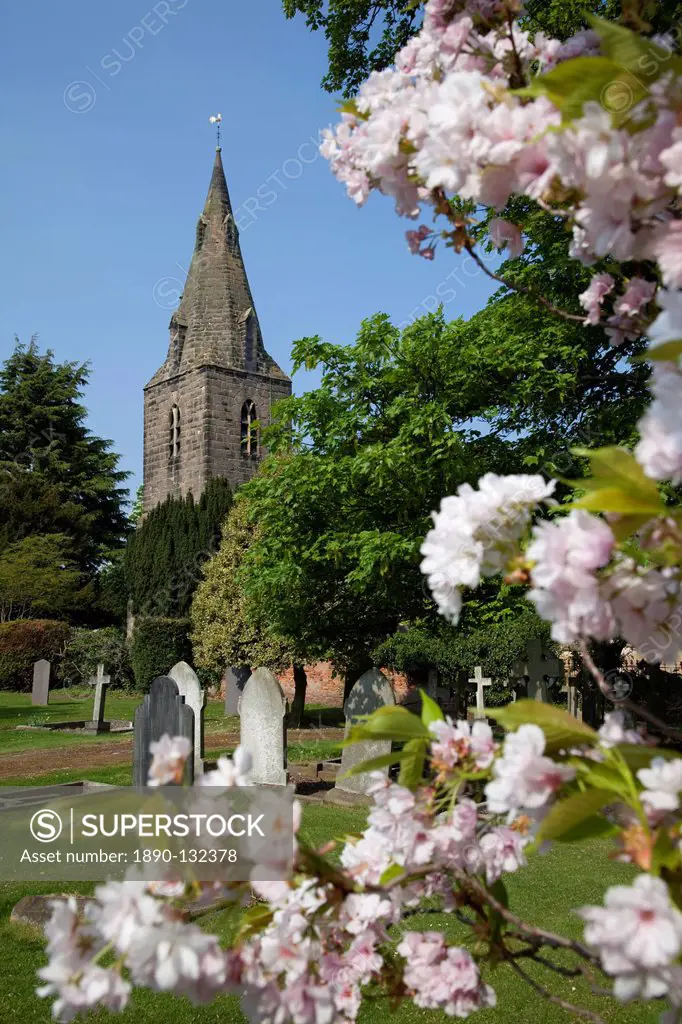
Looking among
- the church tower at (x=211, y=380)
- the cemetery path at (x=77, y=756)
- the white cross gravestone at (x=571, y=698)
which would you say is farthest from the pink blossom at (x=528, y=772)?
the church tower at (x=211, y=380)

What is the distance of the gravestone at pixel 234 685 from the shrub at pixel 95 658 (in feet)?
21.2

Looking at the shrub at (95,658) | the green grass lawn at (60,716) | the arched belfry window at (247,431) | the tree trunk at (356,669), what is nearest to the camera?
the green grass lawn at (60,716)

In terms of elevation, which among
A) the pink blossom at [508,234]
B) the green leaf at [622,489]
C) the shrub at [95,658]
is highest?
the shrub at [95,658]

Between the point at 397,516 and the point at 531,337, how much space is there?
140 inches

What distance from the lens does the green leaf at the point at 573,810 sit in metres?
1.04

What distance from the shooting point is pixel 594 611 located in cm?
108

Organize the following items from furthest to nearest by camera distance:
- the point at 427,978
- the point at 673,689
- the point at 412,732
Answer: the point at 673,689, the point at 427,978, the point at 412,732

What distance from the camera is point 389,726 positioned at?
1.31 metres

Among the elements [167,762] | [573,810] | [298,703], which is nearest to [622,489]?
[573,810]

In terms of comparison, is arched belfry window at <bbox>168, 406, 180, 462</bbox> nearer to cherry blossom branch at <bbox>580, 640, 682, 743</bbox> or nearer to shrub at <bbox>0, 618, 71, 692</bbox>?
shrub at <bbox>0, 618, 71, 692</bbox>

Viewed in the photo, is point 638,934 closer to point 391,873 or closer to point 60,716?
point 391,873

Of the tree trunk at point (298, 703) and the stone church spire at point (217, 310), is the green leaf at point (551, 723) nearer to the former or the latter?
the tree trunk at point (298, 703)

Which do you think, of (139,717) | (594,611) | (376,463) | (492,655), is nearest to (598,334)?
(376,463)

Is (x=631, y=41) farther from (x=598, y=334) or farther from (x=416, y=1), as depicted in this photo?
(x=598, y=334)
